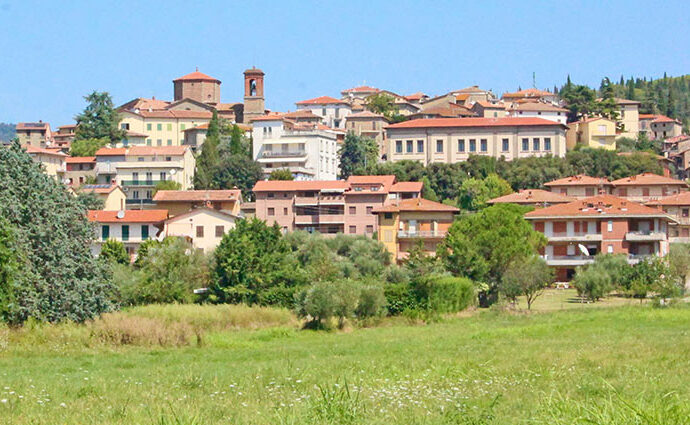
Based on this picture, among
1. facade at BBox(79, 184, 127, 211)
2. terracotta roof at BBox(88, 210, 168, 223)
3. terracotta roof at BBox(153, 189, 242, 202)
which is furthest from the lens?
facade at BBox(79, 184, 127, 211)

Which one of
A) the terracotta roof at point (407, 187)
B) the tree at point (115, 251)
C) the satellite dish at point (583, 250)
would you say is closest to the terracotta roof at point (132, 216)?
the tree at point (115, 251)

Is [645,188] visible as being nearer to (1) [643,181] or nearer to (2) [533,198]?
(1) [643,181]

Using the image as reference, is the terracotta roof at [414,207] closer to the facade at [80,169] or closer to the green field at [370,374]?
the facade at [80,169]

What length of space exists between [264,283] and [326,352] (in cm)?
1887

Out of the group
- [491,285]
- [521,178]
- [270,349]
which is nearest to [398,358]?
[270,349]

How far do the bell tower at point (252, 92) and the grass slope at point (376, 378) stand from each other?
9171 centimetres

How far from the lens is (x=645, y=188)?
3440 inches

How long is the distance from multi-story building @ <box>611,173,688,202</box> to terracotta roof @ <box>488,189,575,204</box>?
25.6 feet

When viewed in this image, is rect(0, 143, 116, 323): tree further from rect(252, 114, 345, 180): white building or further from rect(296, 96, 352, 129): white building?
rect(296, 96, 352, 129): white building

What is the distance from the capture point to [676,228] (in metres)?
80.3

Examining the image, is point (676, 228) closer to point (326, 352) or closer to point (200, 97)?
point (326, 352)

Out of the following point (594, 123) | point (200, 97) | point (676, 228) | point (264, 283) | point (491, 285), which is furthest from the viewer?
point (200, 97)

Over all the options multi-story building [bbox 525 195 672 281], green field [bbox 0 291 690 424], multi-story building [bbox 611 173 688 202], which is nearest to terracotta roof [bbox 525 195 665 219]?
multi-story building [bbox 525 195 672 281]

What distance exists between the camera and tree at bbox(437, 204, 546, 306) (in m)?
53.4
